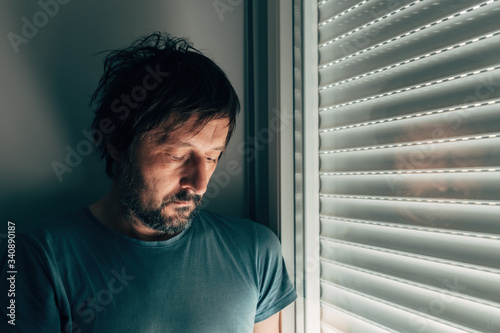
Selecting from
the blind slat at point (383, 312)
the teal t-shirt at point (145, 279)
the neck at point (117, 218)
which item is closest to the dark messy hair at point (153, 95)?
the neck at point (117, 218)

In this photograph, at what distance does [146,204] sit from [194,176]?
150 millimetres

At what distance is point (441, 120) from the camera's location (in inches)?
34.4

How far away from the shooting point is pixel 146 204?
1.03 metres

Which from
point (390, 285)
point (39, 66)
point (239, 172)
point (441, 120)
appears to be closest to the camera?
point (441, 120)

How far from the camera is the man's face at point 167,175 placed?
103cm

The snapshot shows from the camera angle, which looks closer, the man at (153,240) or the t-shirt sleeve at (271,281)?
the man at (153,240)

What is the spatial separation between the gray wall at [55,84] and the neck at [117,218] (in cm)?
17

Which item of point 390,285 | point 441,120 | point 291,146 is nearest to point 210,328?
point 390,285

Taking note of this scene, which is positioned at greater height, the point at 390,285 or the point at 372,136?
the point at 372,136

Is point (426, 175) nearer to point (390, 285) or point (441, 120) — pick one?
point (441, 120)

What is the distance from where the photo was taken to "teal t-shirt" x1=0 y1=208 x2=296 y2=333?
2.90 feet

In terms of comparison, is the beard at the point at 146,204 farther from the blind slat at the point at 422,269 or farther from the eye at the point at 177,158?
the blind slat at the point at 422,269

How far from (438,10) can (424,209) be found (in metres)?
0.46

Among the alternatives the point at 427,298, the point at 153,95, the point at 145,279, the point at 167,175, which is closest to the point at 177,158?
the point at 167,175
